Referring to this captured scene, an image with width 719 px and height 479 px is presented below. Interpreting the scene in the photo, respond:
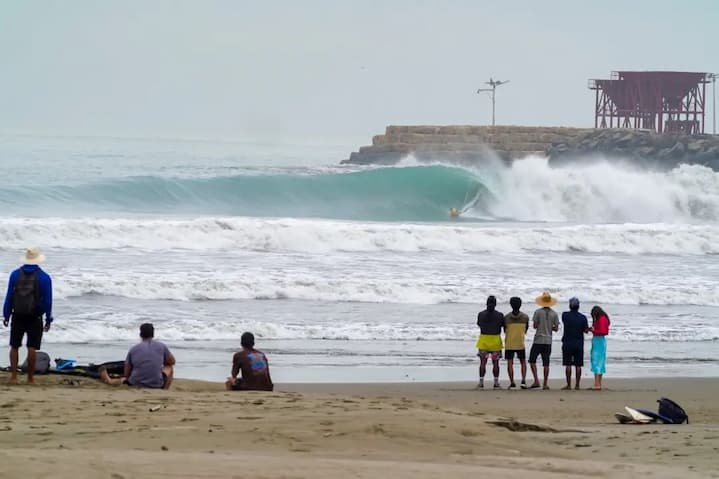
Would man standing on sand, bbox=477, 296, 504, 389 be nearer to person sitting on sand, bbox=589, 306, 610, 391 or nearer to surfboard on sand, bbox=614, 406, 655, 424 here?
person sitting on sand, bbox=589, 306, 610, 391

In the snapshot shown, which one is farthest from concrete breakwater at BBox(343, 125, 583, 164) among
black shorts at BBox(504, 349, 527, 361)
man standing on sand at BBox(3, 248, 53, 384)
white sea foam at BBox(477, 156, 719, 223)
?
man standing on sand at BBox(3, 248, 53, 384)

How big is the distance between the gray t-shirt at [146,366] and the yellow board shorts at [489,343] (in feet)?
11.7

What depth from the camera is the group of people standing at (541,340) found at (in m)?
11.0

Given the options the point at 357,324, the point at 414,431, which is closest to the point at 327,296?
the point at 357,324

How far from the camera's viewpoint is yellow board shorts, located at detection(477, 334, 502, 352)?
11.1 metres

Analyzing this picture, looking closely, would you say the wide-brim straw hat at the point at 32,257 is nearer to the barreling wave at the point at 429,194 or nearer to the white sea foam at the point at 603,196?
the barreling wave at the point at 429,194

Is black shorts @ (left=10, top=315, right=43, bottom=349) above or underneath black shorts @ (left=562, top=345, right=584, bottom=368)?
above

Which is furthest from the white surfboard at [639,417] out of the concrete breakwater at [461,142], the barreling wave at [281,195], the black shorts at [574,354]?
the concrete breakwater at [461,142]

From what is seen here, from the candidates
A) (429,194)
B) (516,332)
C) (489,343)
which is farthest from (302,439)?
(429,194)

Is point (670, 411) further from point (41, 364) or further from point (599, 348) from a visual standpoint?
point (41, 364)

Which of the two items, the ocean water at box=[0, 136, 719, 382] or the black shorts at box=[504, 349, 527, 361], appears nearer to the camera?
the black shorts at box=[504, 349, 527, 361]

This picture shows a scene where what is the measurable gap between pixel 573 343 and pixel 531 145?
188 feet

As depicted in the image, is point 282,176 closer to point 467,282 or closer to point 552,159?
point 552,159

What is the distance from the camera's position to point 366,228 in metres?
26.8
